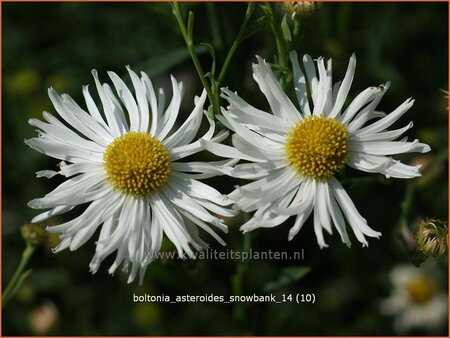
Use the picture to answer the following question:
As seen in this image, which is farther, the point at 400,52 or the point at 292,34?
the point at 400,52

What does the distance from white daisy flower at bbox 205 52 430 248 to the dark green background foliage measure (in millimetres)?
633

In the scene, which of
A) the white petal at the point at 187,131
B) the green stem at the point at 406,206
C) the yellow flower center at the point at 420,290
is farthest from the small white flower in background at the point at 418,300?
the white petal at the point at 187,131

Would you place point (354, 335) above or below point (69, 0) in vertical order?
below

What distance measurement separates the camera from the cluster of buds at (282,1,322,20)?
2393 millimetres

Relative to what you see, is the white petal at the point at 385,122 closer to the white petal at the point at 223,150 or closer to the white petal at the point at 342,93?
the white petal at the point at 342,93

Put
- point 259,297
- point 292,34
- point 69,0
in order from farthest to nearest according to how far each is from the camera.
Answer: point 69,0 → point 259,297 → point 292,34

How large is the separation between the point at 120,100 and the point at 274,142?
620 millimetres

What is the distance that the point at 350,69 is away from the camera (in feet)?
7.42

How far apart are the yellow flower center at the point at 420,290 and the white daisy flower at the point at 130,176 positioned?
83.2 inches

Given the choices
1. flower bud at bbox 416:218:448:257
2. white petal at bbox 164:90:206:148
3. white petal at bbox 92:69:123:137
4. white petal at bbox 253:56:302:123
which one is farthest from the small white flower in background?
white petal at bbox 92:69:123:137

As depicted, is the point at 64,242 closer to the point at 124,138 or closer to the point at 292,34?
the point at 124,138

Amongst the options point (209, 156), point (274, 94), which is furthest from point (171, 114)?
point (209, 156)

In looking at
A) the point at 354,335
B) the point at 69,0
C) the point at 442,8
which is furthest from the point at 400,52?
the point at 69,0

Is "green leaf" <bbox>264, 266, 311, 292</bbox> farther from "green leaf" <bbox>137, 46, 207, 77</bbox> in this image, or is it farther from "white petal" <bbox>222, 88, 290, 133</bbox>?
"green leaf" <bbox>137, 46, 207, 77</bbox>
